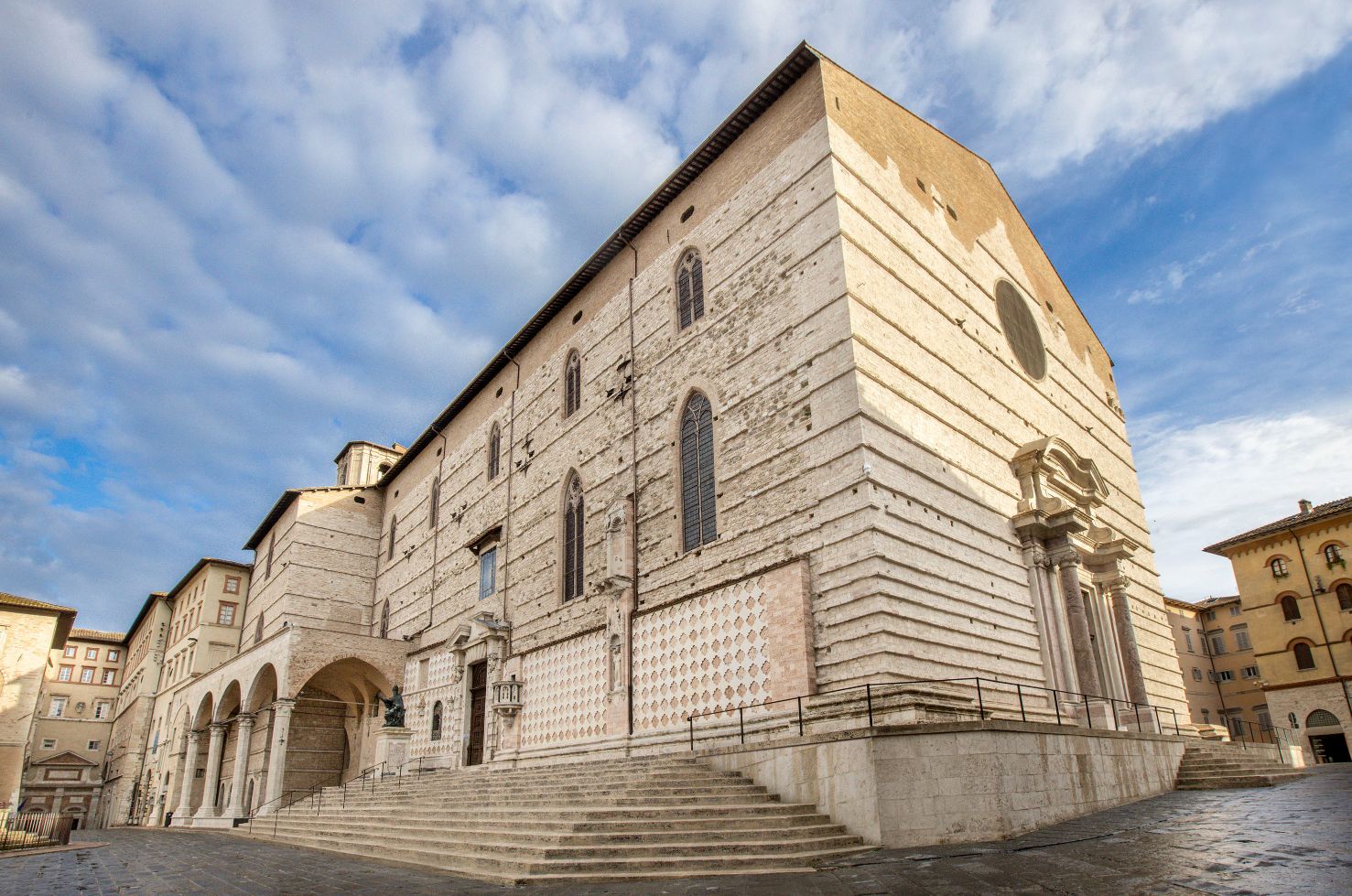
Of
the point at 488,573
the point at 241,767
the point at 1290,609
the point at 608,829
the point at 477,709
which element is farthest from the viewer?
the point at 1290,609

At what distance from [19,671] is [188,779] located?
986 cm

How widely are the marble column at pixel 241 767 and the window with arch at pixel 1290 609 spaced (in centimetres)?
3620

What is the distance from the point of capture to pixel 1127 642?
17.7 metres

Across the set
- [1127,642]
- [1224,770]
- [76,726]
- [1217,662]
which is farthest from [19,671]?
[1217,662]

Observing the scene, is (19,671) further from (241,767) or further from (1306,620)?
(1306,620)

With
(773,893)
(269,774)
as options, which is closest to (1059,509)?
(773,893)

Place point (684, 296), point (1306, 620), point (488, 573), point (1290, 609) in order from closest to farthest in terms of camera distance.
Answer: point (684, 296) → point (488, 573) → point (1306, 620) → point (1290, 609)

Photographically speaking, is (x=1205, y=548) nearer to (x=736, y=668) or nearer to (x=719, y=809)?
(x=736, y=668)

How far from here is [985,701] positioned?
12844 mm

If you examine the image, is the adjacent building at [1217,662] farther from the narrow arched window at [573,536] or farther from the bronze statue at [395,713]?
the bronze statue at [395,713]

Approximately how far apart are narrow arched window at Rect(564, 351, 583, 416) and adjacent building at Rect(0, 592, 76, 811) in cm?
2676

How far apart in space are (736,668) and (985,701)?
12.5 ft

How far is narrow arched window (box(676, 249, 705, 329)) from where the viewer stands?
17.1 metres

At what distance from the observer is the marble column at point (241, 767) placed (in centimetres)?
2417
